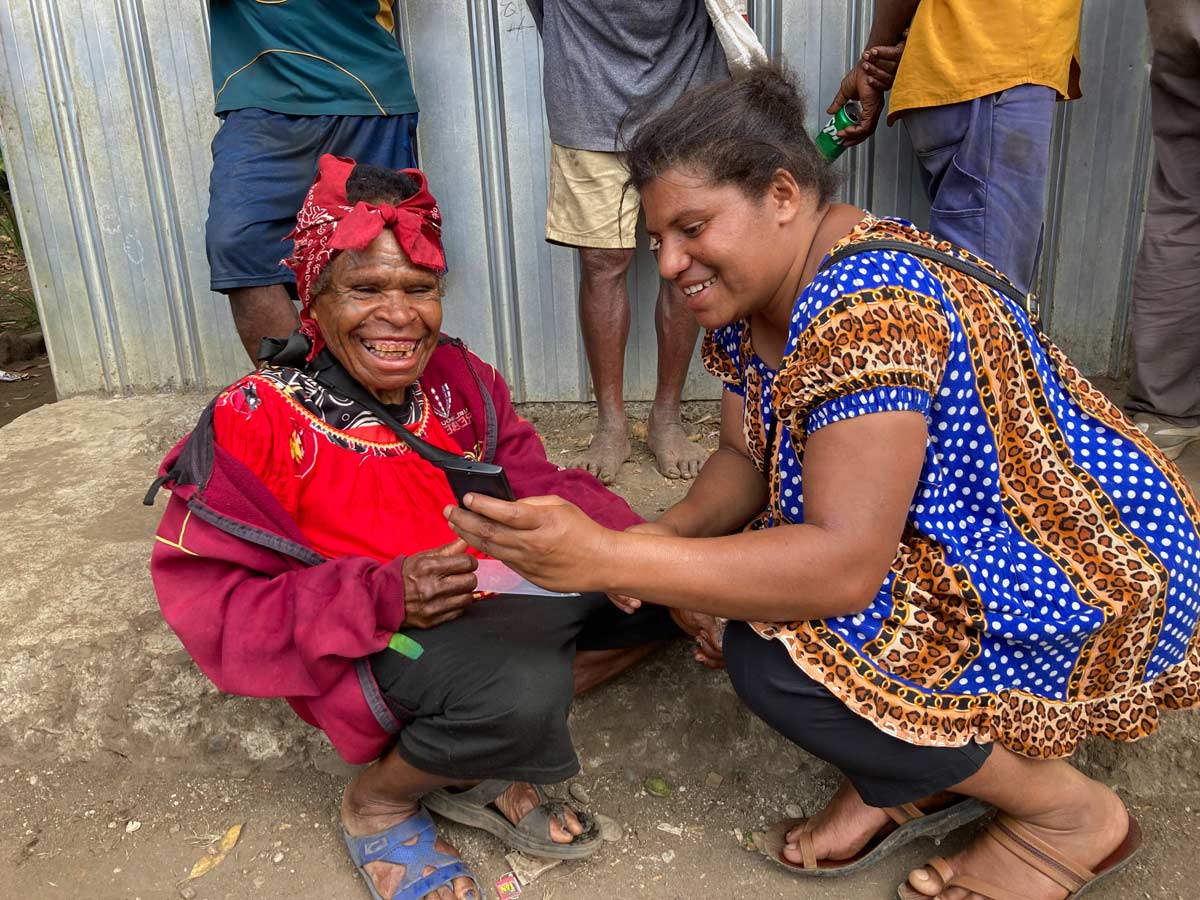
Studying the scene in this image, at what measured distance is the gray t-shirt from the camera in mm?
3129

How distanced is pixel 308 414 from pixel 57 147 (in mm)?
2582

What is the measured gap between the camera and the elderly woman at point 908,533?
153 centimetres

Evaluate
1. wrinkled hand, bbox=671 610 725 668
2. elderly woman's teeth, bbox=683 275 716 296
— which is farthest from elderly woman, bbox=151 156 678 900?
elderly woman's teeth, bbox=683 275 716 296

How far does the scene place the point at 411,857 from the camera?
201 centimetres

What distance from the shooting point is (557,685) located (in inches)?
73.8

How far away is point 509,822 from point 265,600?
69 centimetres

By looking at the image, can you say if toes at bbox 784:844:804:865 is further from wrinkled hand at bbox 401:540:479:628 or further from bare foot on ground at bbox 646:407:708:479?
bare foot on ground at bbox 646:407:708:479

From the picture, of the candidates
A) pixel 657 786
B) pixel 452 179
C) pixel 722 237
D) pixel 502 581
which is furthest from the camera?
pixel 452 179

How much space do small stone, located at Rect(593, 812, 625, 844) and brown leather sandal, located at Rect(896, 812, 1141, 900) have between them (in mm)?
616

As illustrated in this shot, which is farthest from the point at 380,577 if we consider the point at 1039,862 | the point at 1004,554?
the point at 1039,862

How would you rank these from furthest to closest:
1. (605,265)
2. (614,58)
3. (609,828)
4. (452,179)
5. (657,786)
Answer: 1. (452,179)
2. (605,265)
3. (614,58)
4. (657,786)
5. (609,828)

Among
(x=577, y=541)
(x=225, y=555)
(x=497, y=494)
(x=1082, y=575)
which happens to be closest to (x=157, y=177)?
(x=225, y=555)

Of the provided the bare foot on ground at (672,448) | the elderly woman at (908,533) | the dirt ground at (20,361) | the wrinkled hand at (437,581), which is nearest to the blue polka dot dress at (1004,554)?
the elderly woman at (908,533)

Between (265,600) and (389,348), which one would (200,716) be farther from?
(389,348)
